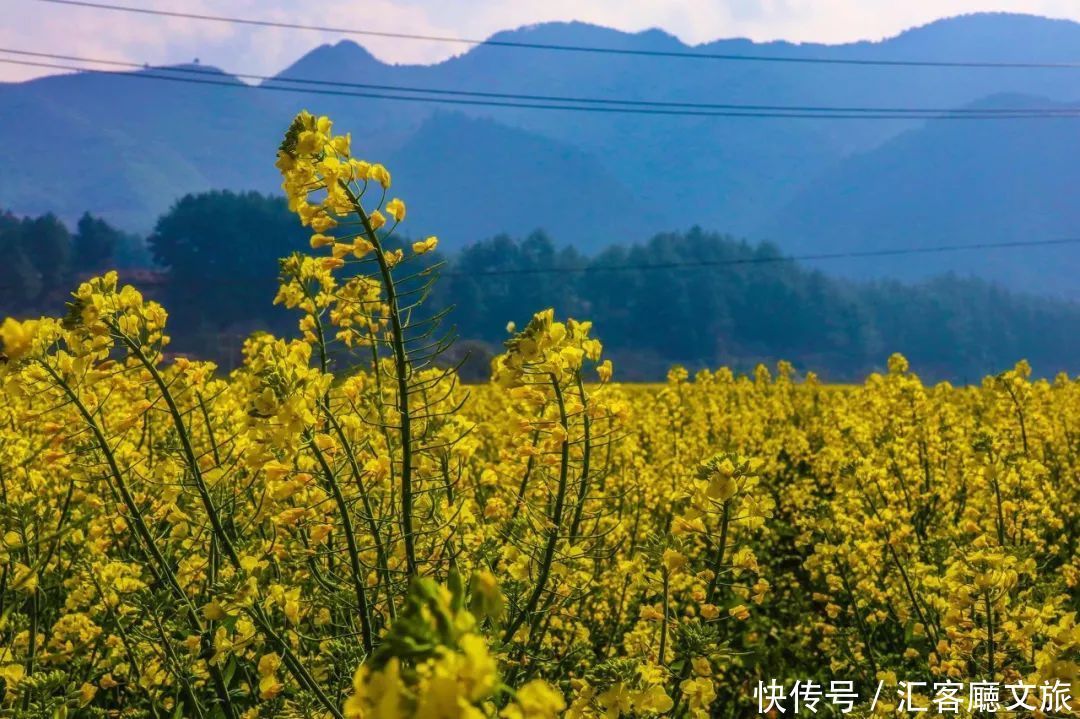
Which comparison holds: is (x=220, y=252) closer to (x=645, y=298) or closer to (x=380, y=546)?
(x=645, y=298)

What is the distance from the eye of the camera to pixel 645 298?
113 meters

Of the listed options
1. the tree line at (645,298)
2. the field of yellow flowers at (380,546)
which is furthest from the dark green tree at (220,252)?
the field of yellow flowers at (380,546)

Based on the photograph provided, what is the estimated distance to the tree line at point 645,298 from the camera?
271ft

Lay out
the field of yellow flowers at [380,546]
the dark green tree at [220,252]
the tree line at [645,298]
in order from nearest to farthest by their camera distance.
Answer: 1. the field of yellow flowers at [380,546]
2. the dark green tree at [220,252]
3. the tree line at [645,298]

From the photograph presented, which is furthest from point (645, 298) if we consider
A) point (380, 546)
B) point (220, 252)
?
point (380, 546)

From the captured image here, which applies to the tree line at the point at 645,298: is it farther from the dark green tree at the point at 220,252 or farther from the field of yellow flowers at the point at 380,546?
the field of yellow flowers at the point at 380,546

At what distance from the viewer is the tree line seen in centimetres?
8256

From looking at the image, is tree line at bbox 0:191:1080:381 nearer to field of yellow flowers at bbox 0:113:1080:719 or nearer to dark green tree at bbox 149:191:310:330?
dark green tree at bbox 149:191:310:330

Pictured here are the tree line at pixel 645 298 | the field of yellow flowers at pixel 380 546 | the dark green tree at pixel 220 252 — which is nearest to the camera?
the field of yellow flowers at pixel 380 546

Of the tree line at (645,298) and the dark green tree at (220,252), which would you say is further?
the tree line at (645,298)

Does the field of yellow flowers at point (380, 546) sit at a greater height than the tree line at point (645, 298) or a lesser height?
greater

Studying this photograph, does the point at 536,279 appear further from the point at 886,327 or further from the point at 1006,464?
the point at 1006,464

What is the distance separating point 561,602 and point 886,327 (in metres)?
136

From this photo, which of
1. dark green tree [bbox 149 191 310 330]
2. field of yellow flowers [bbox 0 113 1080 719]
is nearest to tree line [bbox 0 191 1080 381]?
dark green tree [bbox 149 191 310 330]
